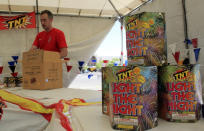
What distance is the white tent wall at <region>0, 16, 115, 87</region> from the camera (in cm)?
284

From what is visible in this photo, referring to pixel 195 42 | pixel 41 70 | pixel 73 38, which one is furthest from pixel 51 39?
pixel 195 42

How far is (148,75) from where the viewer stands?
1.50 ft

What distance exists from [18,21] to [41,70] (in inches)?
71.2

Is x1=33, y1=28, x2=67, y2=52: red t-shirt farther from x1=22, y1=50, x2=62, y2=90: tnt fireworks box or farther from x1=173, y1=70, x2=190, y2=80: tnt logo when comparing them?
x1=173, y1=70, x2=190, y2=80: tnt logo

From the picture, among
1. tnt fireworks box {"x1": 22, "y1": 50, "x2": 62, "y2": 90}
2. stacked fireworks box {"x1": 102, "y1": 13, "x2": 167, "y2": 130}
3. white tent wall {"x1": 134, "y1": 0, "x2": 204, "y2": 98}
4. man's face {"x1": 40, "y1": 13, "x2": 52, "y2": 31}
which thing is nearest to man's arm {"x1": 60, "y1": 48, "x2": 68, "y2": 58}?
tnt fireworks box {"x1": 22, "y1": 50, "x2": 62, "y2": 90}

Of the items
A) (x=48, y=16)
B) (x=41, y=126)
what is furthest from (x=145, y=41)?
(x=48, y=16)

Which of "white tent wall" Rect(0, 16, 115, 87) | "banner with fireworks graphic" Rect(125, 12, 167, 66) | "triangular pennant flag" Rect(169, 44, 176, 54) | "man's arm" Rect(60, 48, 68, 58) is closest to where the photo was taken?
"banner with fireworks graphic" Rect(125, 12, 167, 66)

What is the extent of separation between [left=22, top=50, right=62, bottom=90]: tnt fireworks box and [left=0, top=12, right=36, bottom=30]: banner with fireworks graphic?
4.61ft

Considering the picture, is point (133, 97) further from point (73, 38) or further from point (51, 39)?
point (73, 38)

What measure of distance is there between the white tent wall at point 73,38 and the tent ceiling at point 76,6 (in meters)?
0.13

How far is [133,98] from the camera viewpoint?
449 millimetres

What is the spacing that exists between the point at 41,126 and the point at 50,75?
857mm

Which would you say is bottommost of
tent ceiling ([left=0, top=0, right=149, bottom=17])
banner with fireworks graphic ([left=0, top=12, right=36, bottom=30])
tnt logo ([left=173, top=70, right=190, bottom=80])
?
tnt logo ([left=173, top=70, right=190, bottom=80])

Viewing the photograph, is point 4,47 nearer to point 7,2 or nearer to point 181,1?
point 7,2
